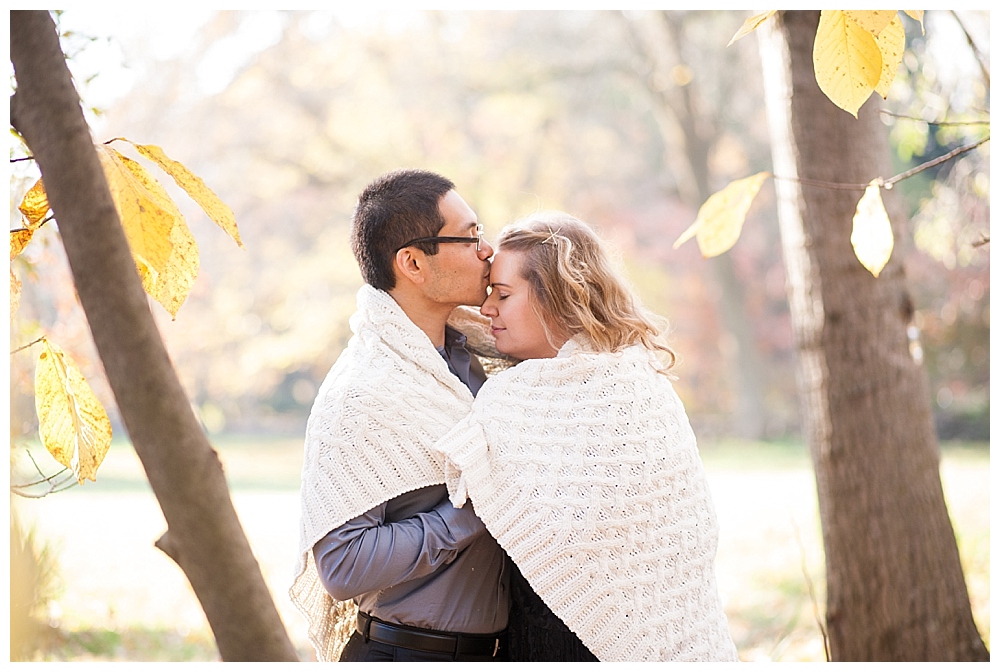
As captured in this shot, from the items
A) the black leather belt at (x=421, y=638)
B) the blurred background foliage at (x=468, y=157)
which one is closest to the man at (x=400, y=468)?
the black leather belt at (x=421, y=638)

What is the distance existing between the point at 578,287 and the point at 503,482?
42cm

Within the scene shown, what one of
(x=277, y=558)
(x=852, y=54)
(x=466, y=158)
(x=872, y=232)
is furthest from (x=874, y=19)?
(x=466, y=158)

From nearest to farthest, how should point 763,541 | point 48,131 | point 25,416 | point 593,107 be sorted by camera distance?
1. point 48,131
2. point 25,416
3. point 763,541
4. point 593,107

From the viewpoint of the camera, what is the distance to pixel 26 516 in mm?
3486

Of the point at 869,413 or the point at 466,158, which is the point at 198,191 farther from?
the point at 466,158

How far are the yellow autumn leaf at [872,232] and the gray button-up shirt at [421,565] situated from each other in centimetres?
87

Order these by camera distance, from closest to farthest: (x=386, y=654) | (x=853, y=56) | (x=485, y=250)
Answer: (x=853, y=56)
(x=386, y=654)
(x=485, y=250)

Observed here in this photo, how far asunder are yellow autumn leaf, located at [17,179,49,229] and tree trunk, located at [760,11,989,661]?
1.96 m

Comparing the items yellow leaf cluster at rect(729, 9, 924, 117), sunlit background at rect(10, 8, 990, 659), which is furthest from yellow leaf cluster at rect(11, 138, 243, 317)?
sunlit background at rect(10, 8, 990, 659)

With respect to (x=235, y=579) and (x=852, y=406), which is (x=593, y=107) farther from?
(x=235, y=579)

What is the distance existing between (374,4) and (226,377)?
431 inches

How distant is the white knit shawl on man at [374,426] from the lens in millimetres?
1608

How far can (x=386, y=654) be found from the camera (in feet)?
5.44

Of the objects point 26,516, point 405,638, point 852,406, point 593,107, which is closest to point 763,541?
point 852,406
